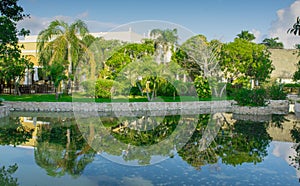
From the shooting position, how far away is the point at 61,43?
22062mm

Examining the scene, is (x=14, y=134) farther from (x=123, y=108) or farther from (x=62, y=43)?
(x=62, y=43)

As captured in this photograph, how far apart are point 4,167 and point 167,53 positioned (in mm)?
18418

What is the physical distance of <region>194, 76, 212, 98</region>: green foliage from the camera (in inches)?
867

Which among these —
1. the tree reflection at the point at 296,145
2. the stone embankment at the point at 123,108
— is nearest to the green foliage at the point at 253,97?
the stone embankment at the point at 123,108

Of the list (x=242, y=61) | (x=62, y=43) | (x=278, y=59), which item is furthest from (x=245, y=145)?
(x=278, y=59)

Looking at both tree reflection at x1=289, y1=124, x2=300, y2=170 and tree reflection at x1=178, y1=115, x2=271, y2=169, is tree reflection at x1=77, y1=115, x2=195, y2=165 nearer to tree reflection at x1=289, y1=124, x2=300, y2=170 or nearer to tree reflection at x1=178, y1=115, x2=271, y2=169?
tree reflection at x1=178, y1=115, x2=271, y2=169

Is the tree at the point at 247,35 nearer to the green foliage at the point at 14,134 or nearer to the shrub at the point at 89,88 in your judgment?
the shrub at the point at 89,88

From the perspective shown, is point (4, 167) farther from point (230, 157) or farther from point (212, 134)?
point (212, 134)

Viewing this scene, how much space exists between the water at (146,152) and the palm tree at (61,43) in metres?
8.60

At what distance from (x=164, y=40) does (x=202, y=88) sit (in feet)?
13.6

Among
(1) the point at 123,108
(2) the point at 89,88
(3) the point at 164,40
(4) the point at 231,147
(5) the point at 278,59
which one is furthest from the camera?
(5) the point at 278,59

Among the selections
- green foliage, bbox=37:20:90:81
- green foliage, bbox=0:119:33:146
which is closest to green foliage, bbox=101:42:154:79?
green foliage, bbox=37:20:90:81

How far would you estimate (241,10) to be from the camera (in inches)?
906

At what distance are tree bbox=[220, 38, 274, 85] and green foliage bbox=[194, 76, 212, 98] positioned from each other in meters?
4.26
